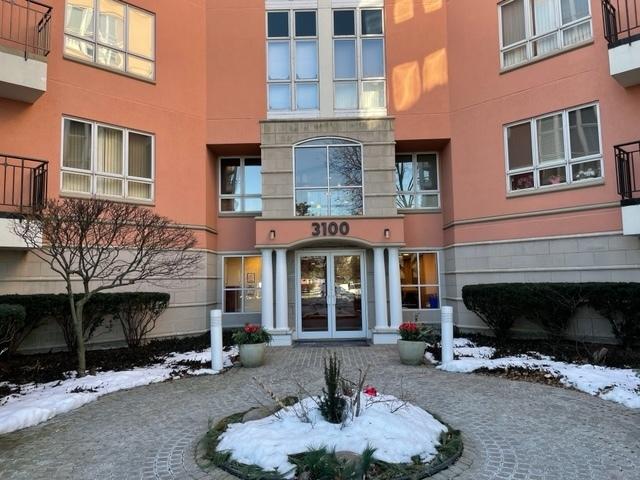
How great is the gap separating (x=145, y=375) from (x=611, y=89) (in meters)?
11.6

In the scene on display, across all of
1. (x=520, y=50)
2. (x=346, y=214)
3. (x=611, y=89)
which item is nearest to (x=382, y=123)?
(x=346, y=214)

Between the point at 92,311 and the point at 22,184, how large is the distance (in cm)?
→ 314

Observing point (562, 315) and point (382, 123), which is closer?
point (562, 315)

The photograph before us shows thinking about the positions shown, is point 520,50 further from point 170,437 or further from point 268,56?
point 170,437

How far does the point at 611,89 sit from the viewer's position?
10047 millimetres

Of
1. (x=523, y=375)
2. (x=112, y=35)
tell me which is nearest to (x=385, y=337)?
(x=523, y=375)

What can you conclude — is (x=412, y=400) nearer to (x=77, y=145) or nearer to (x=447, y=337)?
(x=447, y=337)

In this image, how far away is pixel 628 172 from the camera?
9.56 meters

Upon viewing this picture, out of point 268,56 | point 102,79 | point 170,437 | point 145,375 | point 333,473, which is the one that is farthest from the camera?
point 268,56

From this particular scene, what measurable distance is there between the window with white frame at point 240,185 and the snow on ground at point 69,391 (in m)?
5.53

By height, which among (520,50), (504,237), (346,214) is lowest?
(504,237)

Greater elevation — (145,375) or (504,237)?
(504,237)

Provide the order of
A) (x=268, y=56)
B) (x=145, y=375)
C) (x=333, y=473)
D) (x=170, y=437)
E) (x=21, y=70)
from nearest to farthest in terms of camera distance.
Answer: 1. (x=333, y=473)
2. (x=170, y=437)
3. (x=145, y=375)
4. (x=21, y=70)
5. (x=268, y=56)

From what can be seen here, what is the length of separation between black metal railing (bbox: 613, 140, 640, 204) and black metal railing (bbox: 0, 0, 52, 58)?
13.0 metres
